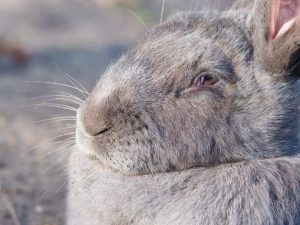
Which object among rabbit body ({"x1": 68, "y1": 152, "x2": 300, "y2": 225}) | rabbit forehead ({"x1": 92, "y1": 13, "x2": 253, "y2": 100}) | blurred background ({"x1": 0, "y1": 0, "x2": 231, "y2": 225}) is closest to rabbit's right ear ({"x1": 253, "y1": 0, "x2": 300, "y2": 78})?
rabbit forehead ({"x1": 92, "y1": 13, "x2": 253, "y2": 100})

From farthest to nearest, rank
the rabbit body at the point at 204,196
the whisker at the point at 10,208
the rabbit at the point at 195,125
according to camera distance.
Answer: the whisker at the point at 10,208, the rabbit at the point at 195,125, the rabbit body at the point at 204,196

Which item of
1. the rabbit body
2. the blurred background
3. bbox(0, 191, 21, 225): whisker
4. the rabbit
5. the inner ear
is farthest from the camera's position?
the blurred background

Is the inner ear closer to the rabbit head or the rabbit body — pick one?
the rabbit head

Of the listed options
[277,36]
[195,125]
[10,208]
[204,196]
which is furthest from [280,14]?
[10,208]

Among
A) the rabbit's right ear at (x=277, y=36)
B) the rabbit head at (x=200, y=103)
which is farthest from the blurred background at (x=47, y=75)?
the rabbit's right ear at (x=277, y=36)

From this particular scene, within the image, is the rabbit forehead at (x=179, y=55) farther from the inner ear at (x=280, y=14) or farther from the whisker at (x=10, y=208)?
the whisker at (x=10, y=208)

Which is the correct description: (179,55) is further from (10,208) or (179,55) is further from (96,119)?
(10,208)

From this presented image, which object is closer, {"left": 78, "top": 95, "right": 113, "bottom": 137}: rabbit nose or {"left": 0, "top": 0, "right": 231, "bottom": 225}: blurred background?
{"left": 78, "top": 95, "right": 113, "bottom": 137}: rabbit nose
